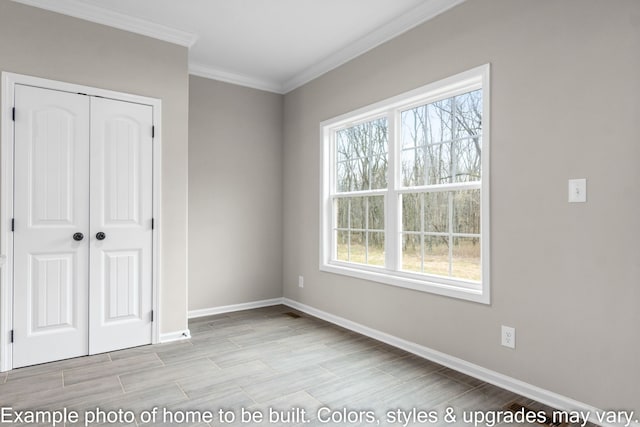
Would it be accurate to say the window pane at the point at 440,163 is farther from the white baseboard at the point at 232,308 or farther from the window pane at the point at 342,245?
the white baseboard at the point at 232,308

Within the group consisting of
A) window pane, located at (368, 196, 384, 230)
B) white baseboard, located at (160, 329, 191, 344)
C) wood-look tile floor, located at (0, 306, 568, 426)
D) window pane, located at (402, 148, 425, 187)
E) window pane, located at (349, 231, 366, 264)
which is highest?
window pane, located at (402, 148, 425, 187)

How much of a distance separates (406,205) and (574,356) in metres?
1.61

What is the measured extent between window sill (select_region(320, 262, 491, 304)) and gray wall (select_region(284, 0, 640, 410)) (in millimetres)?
63

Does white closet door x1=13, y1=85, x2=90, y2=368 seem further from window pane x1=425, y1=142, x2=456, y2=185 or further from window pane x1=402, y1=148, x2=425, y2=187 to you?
window pane x1=425, y1=142, x2=456, y2=185

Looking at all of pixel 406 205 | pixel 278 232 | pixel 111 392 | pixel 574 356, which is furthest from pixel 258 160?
pixel 574 356

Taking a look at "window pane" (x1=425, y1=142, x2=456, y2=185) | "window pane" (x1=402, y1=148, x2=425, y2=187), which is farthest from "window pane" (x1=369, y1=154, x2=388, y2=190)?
"window pane" (x1=425, y1=142, x2=456, y2=185)

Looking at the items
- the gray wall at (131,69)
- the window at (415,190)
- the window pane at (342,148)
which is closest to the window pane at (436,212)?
the window at (415,190)

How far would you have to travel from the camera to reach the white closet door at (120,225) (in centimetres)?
309

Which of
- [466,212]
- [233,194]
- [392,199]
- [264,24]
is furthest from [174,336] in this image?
[264,24]

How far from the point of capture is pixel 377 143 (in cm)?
368

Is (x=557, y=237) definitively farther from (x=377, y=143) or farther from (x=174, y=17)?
(x=174, y=17)

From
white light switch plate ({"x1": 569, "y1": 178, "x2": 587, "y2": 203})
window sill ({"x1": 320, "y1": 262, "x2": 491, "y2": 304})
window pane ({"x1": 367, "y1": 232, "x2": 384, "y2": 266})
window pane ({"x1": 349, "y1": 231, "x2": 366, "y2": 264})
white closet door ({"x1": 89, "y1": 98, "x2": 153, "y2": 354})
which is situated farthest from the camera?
window pane ({"x1": 349, "y1": 231, "x2": 366, "y2": 264})

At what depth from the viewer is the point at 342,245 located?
162 inches

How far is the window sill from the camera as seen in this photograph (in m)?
2.69
